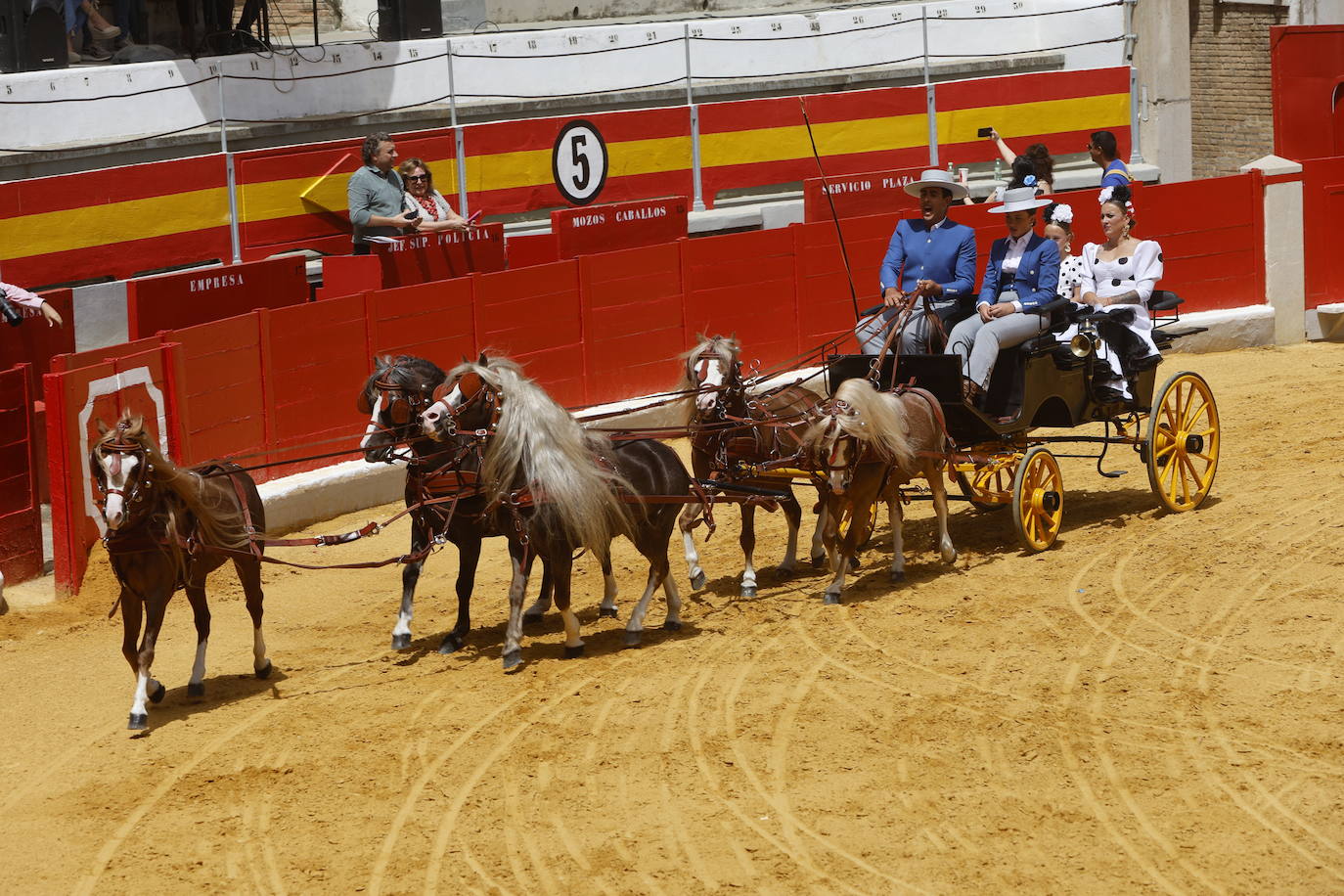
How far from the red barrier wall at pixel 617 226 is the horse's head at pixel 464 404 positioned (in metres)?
6.39

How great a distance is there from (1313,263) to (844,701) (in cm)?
1262

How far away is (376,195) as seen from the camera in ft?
46.9

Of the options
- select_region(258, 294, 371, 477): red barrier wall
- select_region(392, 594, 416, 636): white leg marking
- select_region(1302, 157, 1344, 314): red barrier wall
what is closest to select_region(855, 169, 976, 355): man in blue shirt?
select_region(392, 594, 416, 636): white leg marking

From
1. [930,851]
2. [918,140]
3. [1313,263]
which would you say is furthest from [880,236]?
[930,851]

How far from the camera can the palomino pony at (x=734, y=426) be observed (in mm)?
10156

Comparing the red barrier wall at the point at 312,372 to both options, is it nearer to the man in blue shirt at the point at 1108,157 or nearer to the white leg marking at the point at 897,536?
the white leg marking at the point at 897,536

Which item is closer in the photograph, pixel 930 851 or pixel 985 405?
pixel 930 851

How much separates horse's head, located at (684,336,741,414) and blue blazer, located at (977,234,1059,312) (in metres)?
1.71

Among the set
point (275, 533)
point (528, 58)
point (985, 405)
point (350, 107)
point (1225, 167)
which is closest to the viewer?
point (985, 405)

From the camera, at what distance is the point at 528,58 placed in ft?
65.6

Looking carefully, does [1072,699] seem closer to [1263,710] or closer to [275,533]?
[1263,710]

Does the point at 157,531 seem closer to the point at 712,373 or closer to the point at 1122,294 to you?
the point at 712,373

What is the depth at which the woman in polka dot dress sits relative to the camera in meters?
11.2

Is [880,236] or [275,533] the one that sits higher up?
[880,236]
